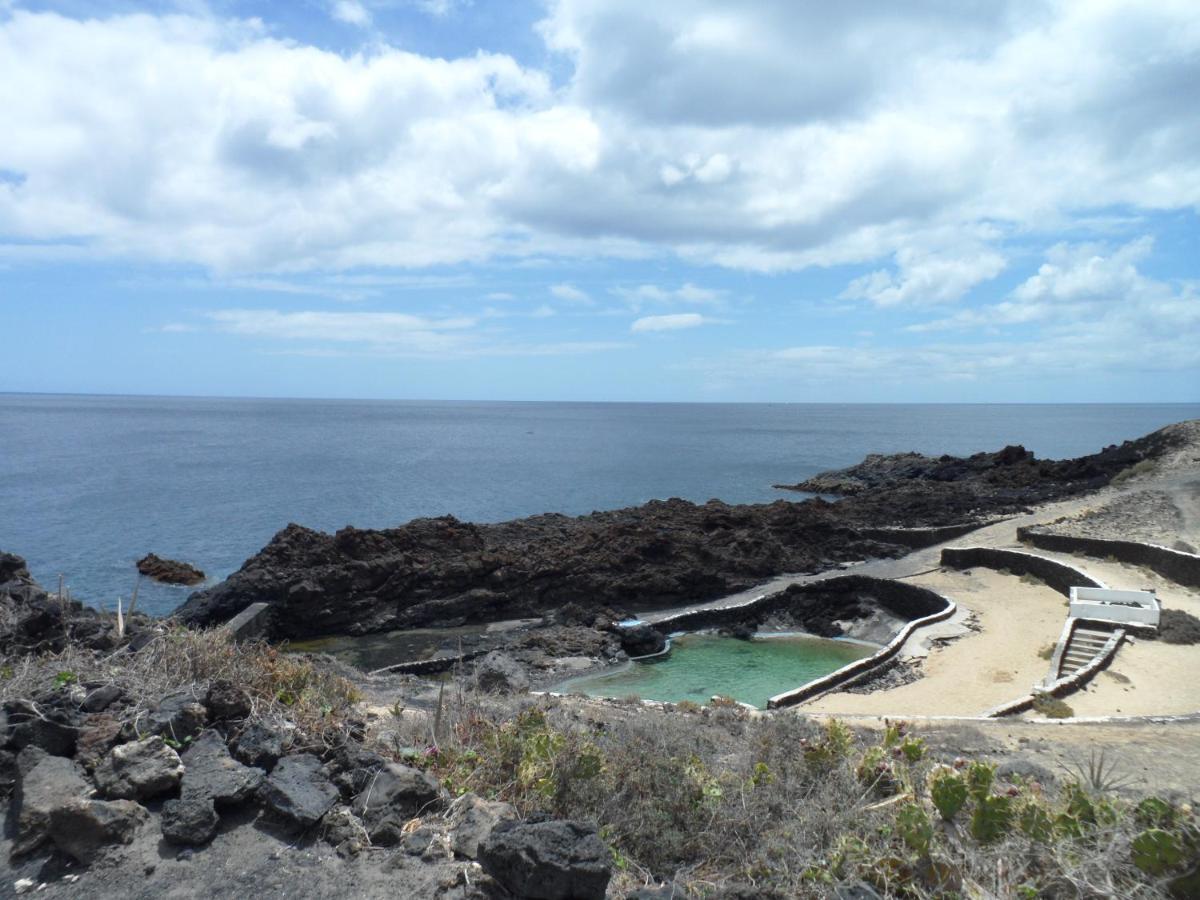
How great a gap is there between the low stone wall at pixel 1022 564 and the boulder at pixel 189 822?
23508 millimetres

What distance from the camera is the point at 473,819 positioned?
542cm

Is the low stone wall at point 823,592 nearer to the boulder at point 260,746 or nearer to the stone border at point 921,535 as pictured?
the stone border at point 921,535

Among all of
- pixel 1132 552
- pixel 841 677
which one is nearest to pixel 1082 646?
pixel 841 677

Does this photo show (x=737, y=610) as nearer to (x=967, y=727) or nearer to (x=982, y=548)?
(x=982, y=548)

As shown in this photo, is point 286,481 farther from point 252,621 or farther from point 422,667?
point 422,667

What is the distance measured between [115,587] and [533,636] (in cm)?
1780

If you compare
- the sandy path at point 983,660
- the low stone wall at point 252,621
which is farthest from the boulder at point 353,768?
the low stone wall at point 252,621

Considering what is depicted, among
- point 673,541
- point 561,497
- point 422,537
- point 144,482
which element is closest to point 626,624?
point 673,541

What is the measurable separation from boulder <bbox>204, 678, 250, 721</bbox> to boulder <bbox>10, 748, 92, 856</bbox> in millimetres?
909

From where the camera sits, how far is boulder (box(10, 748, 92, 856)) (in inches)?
197

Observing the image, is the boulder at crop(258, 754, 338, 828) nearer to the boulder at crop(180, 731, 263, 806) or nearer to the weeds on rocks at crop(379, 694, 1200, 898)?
the boulder at crop(180, 731, 263, 806)

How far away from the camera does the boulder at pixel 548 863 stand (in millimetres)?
4492

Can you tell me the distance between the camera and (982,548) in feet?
96.9

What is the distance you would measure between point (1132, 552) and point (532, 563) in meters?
19.8
